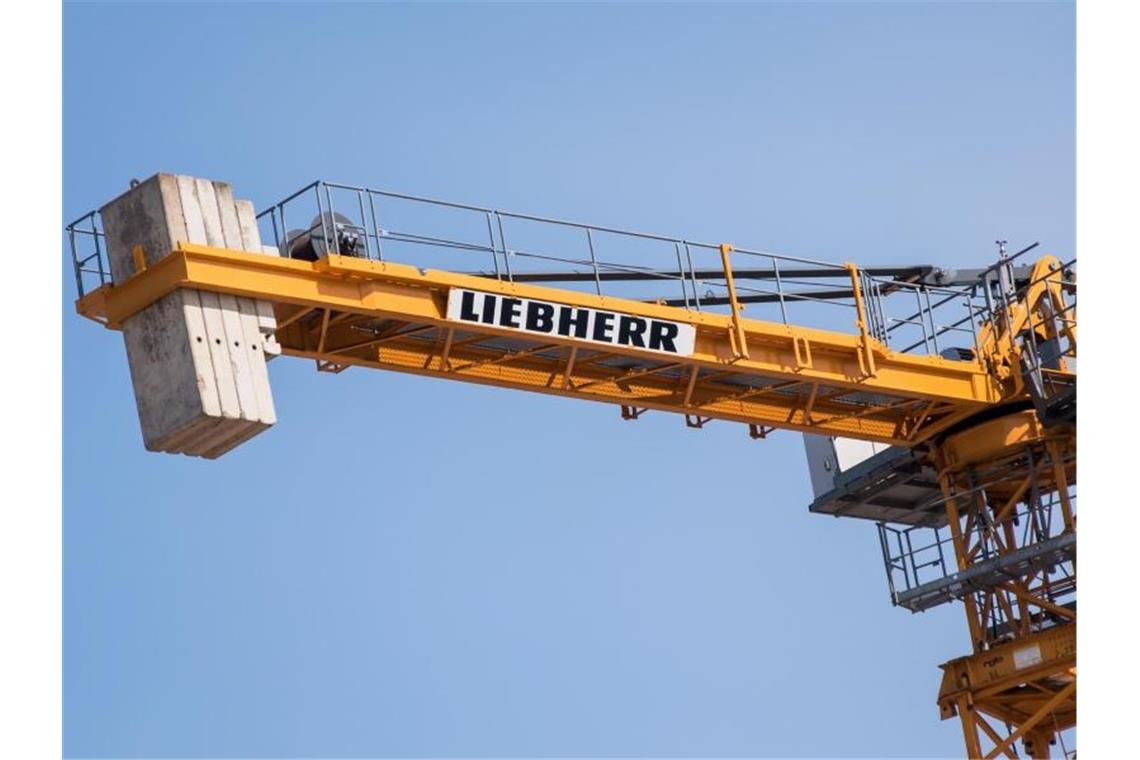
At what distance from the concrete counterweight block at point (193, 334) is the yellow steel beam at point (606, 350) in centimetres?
21

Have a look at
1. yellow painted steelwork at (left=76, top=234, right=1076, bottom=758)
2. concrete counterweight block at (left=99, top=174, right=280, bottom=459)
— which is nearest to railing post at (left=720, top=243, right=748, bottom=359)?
yellow painted steelwork at (left=76, top=234, right=1076, bottom=758)

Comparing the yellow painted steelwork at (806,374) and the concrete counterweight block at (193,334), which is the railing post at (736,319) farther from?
the concrete counterweight block at (193,334)

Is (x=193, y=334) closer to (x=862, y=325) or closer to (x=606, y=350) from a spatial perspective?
(x=606, y=350)

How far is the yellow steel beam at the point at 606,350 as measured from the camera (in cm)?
2997

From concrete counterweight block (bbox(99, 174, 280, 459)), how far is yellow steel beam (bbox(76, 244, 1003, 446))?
21 cm

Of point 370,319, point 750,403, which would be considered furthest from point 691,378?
point 370,319

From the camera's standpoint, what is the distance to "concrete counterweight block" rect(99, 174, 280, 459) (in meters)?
28.8

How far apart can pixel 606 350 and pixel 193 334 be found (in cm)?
587

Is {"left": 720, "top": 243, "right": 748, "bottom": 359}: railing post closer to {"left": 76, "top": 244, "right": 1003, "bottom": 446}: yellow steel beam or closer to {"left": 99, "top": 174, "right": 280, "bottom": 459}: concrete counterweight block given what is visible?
{"left": 76, "top": 244, "right": 1003, "bottom": 446}: yellow steel beam

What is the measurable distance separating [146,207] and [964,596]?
1342 cm

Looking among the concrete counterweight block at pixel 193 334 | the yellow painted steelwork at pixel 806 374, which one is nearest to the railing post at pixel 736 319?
the yellow painted steelwork at pixel 806 374

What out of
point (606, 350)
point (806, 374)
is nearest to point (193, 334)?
point (606, 350)

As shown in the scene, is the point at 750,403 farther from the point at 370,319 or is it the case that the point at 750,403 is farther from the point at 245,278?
the point at 245,278
